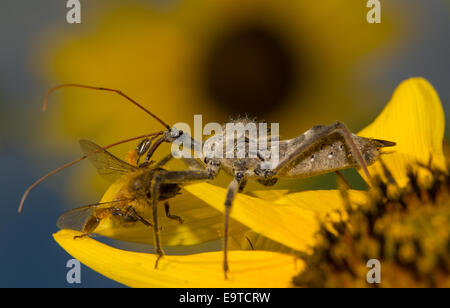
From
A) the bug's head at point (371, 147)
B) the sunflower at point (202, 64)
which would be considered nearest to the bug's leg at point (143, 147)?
the bug's head at point (371, 147)

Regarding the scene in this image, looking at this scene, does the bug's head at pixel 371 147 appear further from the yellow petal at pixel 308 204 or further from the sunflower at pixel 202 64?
the sunflower at pixel 202 64

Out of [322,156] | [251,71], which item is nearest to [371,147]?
[322,156]

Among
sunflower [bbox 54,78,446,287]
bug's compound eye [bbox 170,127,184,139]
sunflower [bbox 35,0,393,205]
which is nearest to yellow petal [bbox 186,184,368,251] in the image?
sunflower [bbox 54,78,446,287]

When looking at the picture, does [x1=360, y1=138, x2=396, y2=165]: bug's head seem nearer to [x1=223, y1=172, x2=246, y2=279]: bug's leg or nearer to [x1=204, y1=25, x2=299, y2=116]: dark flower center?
[x1=223, y1=172, x2=246, y2=279]: bug's leg

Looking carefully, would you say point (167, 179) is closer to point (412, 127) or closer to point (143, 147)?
point (143, 147)

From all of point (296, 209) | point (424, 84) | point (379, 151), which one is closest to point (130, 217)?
point (296, 209)
